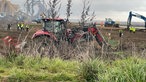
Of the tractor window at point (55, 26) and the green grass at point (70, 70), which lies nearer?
the green grass at point (70, 70)

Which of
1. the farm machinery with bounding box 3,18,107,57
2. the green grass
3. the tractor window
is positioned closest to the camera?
the green grass

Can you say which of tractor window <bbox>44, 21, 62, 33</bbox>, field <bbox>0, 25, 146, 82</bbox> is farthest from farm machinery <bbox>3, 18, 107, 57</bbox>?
field <bbox>0, 25, 146, 82</bbox>

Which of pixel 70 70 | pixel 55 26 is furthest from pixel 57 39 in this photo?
pixel 70 70

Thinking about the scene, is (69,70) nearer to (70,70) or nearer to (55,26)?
(70,70)

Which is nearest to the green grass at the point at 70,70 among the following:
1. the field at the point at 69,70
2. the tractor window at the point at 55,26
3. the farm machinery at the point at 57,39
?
the field at the point at 69,70

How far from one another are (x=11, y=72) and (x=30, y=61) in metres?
1.93

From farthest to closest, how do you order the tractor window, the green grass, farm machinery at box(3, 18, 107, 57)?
1. the tractor window
2. farm machinery at box(3, 18, 107, 57)
3. the green grass

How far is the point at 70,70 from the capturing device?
10844 millimetres

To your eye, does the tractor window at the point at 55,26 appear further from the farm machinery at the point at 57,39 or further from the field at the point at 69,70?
the field at the point at 69,70

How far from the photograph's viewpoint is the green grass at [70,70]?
777 cm

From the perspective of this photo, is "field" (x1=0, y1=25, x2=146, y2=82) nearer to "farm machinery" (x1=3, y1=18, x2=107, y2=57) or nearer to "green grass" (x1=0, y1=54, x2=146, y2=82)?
"green grass" (x1=0, y1=54, x2=146, y2=82)

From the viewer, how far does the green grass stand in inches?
306

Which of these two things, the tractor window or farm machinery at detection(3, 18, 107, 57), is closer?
farm machinery at detection(3, 18, 107, 57)

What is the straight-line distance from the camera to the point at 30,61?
11766 mm
